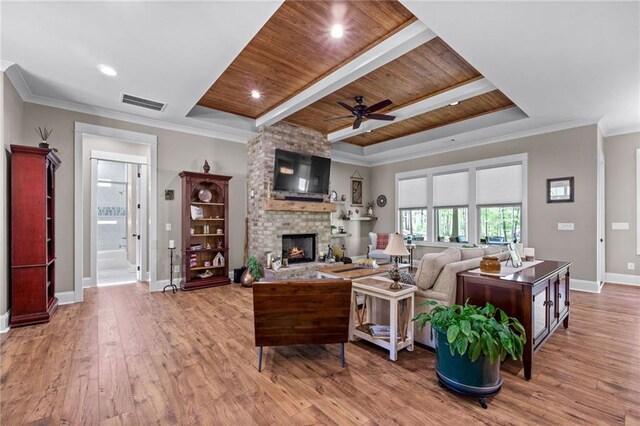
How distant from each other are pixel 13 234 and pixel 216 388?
323 centimetres

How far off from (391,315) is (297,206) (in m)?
3.65

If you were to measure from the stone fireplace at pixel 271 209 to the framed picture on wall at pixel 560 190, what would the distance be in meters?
4.49

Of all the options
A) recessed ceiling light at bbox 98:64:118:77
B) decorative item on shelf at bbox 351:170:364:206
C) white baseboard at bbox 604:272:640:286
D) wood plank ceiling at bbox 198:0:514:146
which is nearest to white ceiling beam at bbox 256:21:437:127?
wood plank ceiling at bbox 198:0:514:146

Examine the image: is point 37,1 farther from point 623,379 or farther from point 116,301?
point 623,379

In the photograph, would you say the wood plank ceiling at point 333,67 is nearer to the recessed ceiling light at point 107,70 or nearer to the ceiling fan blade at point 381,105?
the ceiling fan blade at point 381,105

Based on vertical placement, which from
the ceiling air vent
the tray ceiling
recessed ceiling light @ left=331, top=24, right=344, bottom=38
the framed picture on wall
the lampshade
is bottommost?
the lampshade

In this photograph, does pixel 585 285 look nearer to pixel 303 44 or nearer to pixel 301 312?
pixel 301 312

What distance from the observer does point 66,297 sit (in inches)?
168

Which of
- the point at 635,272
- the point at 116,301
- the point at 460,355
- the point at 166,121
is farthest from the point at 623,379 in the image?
the point at 166,121

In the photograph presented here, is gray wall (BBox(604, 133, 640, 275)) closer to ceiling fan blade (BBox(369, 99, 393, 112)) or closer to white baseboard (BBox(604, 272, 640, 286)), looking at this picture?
white baseboard (BBox(604, 272, 640, 286))

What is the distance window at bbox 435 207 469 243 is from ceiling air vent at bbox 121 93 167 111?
6.21 m

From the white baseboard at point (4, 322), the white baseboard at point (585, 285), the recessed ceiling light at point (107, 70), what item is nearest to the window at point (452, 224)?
the white baseboard at point (585, 285)

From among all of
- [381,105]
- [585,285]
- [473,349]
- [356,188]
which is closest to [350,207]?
[356,188]

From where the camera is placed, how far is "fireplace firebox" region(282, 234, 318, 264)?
19.7ft
